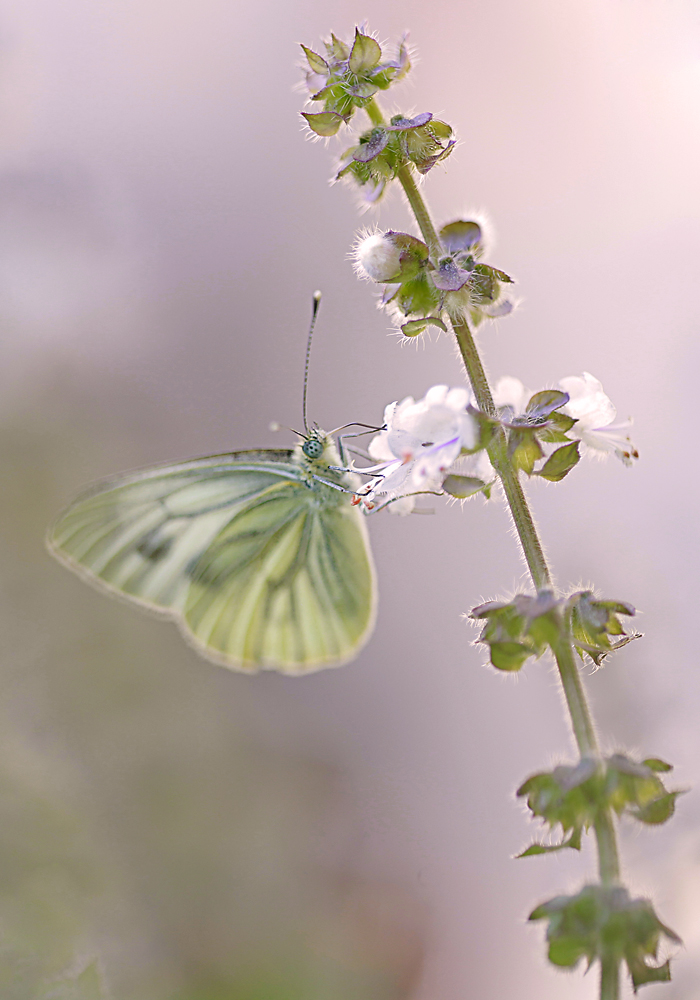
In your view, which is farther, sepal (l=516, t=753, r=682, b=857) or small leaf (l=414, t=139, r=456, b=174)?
small leaf (l=414, t=139, r=456, b=174)

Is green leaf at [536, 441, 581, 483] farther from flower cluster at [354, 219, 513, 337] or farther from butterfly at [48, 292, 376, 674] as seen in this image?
butterfly at [48, 292, 376, 674]

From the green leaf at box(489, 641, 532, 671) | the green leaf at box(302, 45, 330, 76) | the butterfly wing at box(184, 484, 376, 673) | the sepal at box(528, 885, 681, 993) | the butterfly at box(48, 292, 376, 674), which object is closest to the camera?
the sepal at box(528, 885, 681, 993)

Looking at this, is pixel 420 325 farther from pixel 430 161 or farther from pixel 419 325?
pixel 430 161

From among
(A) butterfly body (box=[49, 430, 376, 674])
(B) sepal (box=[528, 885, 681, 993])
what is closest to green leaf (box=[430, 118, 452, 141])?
(A) butterfly body (box=[49, 430, 376, 674])

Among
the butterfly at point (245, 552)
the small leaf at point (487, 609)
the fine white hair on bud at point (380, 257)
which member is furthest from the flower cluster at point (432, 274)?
the butterfly at point (245, 552)

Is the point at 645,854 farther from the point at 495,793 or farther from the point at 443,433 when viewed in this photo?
the point at 443,433

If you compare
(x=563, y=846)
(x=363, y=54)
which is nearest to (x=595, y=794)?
(x=563, y=846)
